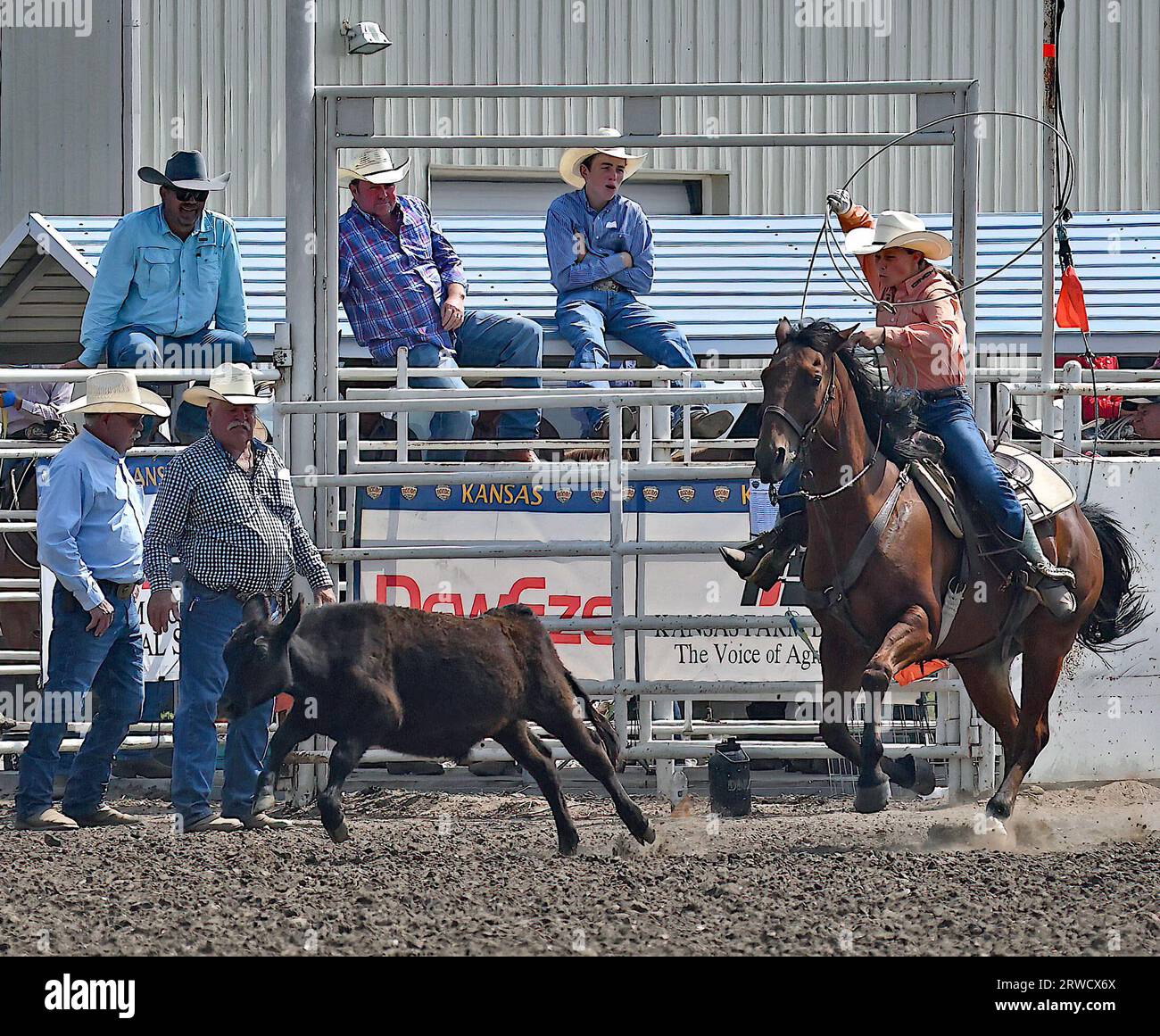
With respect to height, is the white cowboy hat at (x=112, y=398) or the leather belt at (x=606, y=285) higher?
the leather belt at (x=606, y=285)

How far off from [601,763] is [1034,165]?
11859 millimetres

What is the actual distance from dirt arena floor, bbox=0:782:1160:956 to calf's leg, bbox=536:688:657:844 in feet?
0.31

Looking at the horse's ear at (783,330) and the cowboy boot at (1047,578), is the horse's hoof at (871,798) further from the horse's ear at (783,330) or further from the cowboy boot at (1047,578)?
the horse's ear at (783,330)

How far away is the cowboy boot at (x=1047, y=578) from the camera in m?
7.24

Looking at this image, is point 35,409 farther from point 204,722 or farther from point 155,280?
point 204,722

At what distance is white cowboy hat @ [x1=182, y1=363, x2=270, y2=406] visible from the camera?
23.8 feet

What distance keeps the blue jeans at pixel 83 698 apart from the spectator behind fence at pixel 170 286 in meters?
1.26

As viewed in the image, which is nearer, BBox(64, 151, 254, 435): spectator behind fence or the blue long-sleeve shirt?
BBox(64, 151, 254, 435): spectator behind fence

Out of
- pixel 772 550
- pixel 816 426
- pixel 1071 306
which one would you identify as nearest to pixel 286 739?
pixel 772 550

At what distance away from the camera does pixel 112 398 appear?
290 inches

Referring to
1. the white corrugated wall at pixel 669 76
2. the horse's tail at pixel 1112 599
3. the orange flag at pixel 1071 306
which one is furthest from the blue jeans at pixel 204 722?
the white corrugated wall at pixel 669 76

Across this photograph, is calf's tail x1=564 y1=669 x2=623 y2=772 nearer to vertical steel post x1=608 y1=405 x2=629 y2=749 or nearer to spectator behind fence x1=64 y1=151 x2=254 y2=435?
vertical steel post x1=608 y1=405 x2=629 y2=749

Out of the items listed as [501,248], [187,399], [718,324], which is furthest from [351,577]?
[501,248]
